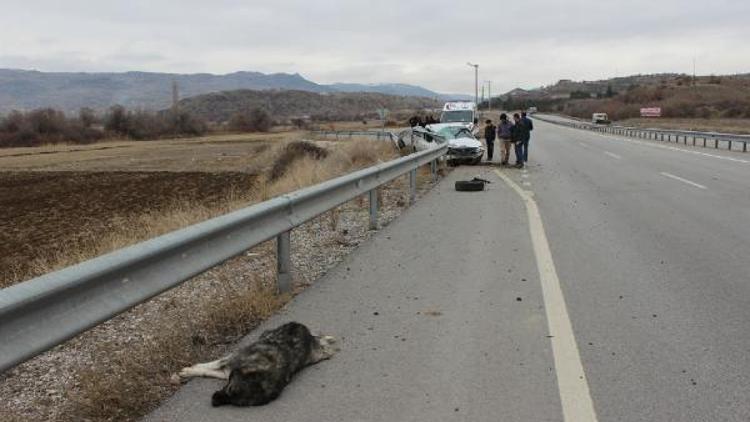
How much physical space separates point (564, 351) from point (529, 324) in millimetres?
670

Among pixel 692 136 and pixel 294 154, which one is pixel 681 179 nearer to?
pixel 294 154

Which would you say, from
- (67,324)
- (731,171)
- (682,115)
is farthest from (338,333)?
(682,115)

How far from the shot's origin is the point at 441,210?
42.7ft

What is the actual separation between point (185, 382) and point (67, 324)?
1156 mm

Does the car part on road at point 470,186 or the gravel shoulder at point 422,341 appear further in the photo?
the car part on road at point 470,186

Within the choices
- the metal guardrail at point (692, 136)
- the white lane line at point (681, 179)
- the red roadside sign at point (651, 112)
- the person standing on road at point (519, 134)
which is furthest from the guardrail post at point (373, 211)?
the red roadside sign at point (651, 112)

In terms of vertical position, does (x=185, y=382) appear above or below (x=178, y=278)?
below

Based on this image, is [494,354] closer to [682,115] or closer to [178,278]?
[178,278]

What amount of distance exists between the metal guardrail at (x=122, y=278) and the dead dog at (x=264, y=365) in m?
0.64

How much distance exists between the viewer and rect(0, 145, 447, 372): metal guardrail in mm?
3441

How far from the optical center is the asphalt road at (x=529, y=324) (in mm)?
4277

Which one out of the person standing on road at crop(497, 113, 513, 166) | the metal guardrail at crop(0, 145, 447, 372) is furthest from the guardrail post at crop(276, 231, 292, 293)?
the person standing on road at crop(497, 113, 513, 166)

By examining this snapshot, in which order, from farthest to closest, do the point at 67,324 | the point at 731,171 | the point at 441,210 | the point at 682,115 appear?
the point at 682,115
the point at 731,171
the point at 441,210
the point at 67,324

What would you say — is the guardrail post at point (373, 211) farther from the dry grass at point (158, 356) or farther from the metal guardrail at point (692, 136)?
the metal guardrail at point (692, 136)
